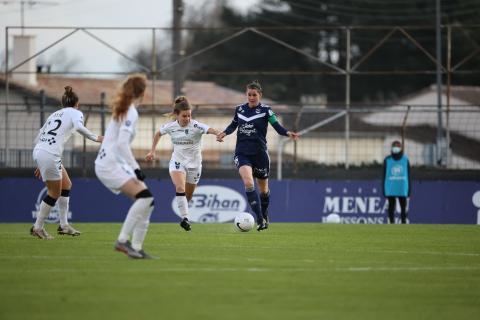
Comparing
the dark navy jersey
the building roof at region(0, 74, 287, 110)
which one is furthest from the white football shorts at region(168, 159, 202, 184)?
the building roof at region(0, 74, 287, 110)

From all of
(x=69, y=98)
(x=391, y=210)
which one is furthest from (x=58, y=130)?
(x=391, y=210)

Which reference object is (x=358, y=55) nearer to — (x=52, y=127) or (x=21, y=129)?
(x=21, y=129)

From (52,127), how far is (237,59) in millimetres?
56148

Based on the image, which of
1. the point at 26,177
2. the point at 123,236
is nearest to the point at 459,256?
the point at 123,236

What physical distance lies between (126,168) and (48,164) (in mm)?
3877

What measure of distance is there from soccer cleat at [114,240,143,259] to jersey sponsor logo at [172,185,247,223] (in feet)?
51.3

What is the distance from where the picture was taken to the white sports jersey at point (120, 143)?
11.9 metres

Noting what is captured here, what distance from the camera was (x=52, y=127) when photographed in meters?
15.6

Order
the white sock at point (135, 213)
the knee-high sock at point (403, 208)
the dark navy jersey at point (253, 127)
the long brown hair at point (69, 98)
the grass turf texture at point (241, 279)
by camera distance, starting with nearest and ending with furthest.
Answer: the grass turf texture at point (241, 279) < the white sock at point (135, 213) < the long brown hair at point (69, 98) < the dark navy jersey at point (253, 127) < the knee-high sock at point (403, 208)

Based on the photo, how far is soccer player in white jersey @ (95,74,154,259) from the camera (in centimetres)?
1190

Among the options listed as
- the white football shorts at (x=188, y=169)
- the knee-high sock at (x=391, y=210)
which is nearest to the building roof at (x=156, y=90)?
the knee-high sock at (x=391, y=210)

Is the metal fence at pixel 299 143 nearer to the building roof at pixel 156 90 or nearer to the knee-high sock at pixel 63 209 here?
the knee-high sock at pixel 63 209

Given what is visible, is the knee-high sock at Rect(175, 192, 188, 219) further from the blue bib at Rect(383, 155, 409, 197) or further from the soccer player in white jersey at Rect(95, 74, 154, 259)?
the blue bib at Rect(383, 155, 409, 197)

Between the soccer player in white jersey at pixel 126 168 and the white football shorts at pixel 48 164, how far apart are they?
3597 millimetres
